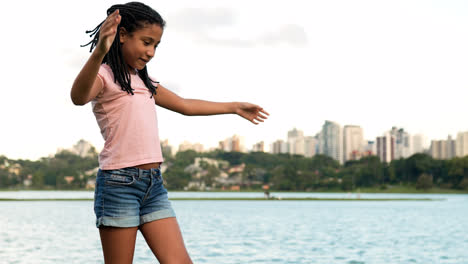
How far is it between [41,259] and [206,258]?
4575 mm

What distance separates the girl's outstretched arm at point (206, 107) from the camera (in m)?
3.63

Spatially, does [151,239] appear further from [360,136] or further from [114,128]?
[360,136]

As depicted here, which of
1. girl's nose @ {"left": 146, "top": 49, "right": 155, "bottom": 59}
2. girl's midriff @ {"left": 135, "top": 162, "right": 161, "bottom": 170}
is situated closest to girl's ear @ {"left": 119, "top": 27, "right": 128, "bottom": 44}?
girl's nose @ {"left": 146, "top": 49, "right": 155, "bottom": 59}

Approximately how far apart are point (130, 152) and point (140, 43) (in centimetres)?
52

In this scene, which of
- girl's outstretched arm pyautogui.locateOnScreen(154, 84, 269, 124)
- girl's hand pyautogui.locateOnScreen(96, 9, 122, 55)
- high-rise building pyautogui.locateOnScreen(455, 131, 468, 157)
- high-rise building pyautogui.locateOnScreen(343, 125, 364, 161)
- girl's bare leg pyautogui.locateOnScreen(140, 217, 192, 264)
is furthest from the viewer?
high-rise building pyautogui.locateOnScreen(343, 125, 364, 161)

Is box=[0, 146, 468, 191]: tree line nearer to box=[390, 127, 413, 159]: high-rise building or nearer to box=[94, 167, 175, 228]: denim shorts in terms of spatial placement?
box=[390, 127, 413, 159]: high-rise building

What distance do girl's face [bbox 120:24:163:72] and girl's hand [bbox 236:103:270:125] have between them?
773 millimetres

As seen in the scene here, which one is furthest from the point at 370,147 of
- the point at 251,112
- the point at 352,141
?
the point at 251,112

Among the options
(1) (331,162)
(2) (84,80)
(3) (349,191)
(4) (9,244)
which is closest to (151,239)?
(2) (84,80)

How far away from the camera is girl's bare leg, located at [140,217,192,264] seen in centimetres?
318

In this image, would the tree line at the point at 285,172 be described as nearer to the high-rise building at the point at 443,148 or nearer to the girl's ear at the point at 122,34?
the high-rise building at the point at 443,148

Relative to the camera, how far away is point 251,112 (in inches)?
148

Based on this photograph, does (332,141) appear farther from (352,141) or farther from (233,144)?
(233,144)

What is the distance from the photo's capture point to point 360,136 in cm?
17775
